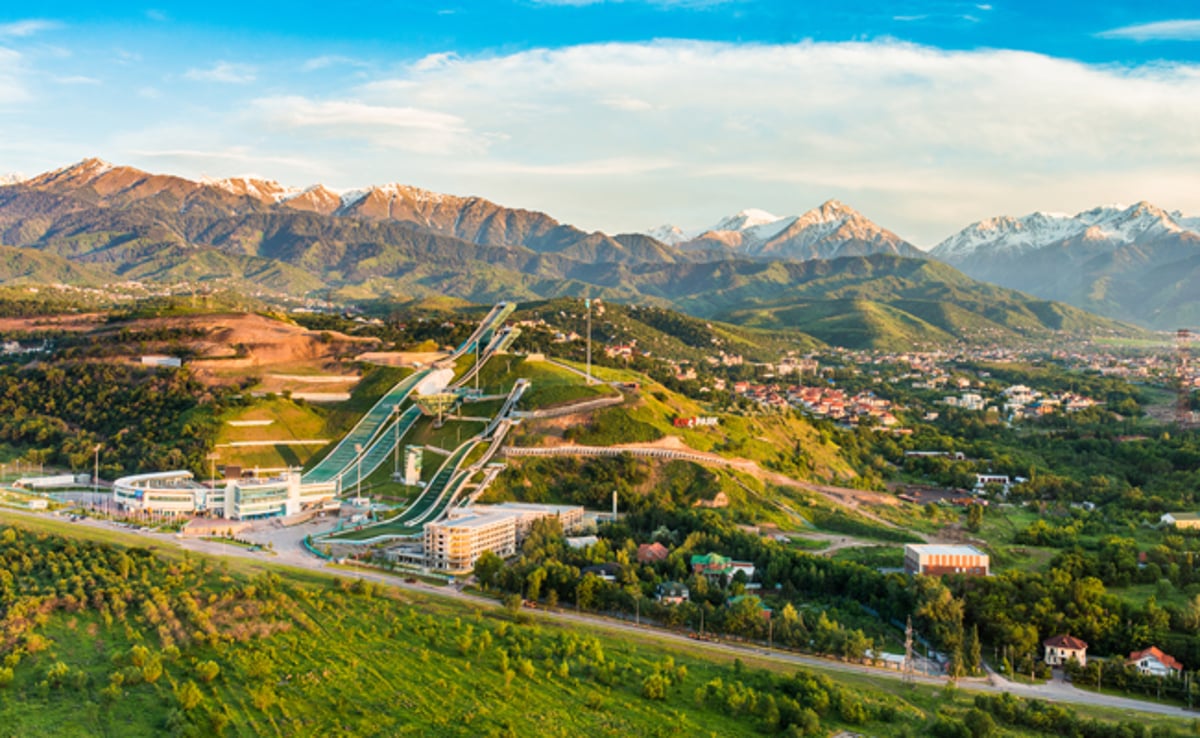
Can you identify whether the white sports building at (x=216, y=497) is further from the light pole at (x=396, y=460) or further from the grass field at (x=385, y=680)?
the grass field at (x=385, y=680)

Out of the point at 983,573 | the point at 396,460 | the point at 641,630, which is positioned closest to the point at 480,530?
the point at 641,630

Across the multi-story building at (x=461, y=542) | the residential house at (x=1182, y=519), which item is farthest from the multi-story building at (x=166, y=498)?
the residential house at (x=1182, y=519)

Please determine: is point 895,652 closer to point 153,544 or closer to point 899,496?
point 899,496

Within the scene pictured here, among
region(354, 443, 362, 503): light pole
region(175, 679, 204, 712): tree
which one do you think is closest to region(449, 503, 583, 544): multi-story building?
region(354, 443, 362, 503): light pole

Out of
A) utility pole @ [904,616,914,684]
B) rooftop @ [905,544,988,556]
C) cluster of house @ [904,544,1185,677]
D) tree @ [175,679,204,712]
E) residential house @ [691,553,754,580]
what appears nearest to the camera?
tree @ [175,679,204,712]

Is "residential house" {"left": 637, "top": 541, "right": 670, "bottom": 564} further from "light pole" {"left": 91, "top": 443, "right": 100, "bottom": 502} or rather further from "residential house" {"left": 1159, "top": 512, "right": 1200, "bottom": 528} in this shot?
"light pole" {"left": 91, "top": 443, "right": 100, "bottom": 502}

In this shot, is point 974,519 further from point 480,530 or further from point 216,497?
point 216,497

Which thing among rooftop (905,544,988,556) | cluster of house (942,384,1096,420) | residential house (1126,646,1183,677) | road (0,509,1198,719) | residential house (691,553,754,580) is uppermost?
cluster of house (942,384,1096,420)
